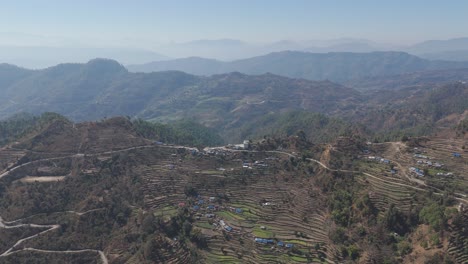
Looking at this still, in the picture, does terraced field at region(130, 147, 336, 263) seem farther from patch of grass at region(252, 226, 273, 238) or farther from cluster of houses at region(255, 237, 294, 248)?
cluster of houses at region(255, 237, 294, 248)

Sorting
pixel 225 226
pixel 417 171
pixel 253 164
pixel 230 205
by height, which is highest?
pixel 417 171

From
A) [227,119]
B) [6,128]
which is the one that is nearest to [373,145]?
[6,128]

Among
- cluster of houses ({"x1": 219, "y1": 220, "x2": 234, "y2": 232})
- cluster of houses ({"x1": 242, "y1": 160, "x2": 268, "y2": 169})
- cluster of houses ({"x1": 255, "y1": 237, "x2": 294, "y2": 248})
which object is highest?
cluster of houses ({"x1": 242, "y1": 160, "x2": 268, "y2": 169})

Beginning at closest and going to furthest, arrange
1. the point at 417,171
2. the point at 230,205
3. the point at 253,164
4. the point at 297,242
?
the point at 297,242 < the point at 417,171 < the point at 230,205 < the point at 253,164

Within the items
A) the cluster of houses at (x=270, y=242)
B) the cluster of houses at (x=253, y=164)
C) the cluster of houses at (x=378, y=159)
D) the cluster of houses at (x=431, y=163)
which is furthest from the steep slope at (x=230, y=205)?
the cluster of houses at (x=431, y=163)

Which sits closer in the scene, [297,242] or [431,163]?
[297,242]

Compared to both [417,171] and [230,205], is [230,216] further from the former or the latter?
[417,171]

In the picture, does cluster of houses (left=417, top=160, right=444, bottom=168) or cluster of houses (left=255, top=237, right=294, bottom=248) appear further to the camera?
cluster of houses (left=417, top=160, right=444, bottom=168)

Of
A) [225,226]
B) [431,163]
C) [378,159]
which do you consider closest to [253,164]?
[225,226]

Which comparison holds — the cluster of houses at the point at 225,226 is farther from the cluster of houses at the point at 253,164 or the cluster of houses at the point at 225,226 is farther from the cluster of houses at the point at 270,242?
the cluster of houses at the point at 253,164

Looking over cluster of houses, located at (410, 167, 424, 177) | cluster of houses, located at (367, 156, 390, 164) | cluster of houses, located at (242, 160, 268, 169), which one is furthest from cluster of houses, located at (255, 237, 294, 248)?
cluster of houses, located at (367, 156, 390, 164)

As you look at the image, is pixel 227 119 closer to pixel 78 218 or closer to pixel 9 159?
pixel 9 159
